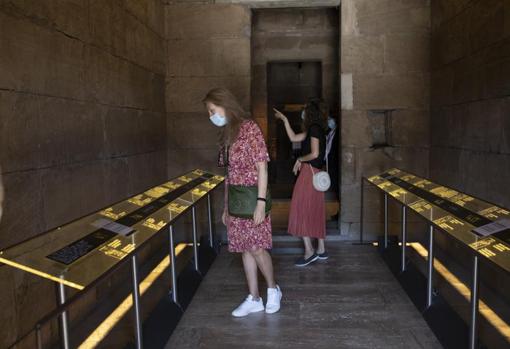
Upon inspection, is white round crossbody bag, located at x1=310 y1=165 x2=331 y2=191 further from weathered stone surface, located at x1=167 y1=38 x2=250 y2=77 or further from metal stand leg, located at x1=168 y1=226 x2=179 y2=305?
weathered stone surface, located at x1=167 y1=38 x2=250 y2=77

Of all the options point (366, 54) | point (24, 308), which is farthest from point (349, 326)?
point (366, 54)

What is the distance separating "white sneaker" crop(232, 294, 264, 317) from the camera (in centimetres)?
382

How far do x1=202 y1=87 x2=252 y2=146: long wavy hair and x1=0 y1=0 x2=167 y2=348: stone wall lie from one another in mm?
1084

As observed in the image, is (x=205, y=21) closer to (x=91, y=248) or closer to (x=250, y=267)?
(x=250, y=267)

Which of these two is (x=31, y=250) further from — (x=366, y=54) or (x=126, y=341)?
(x=366, y=54)

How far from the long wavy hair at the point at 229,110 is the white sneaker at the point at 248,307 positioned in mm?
1225

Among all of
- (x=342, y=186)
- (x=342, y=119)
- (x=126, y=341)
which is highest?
(x=342, y=119)

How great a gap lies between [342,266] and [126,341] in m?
2.45

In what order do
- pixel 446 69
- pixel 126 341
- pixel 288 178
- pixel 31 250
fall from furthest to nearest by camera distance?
pixel 288 178
pixel 446 69
pixel 126 341
pixel 31 250

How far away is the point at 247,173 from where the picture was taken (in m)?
3.54

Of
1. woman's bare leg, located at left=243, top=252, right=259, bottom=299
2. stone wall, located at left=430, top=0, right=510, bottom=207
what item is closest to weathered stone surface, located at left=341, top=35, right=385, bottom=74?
stone wall, located at left=430, top=0, right=510, bottom=207

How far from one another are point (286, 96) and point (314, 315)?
900 cm

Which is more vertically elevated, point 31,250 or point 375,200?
point 31,250

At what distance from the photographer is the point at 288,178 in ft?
40.2
